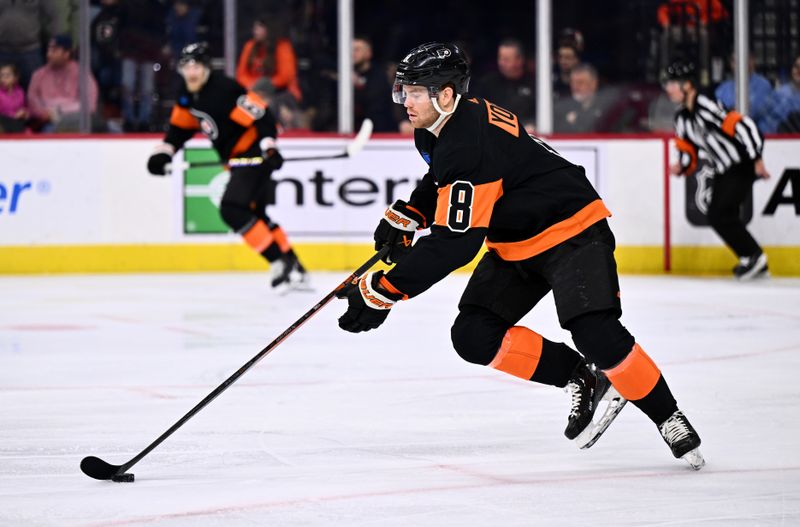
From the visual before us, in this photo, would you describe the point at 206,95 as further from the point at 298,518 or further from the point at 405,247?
the point at 298,518

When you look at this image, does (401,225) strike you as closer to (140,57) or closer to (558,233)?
(558,233)

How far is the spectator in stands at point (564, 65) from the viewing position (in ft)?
30.3

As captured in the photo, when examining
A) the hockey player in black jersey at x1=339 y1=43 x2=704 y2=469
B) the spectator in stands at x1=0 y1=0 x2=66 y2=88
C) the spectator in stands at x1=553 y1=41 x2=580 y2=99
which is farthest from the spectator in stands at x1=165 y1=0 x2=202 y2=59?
the hockey player in black jersey at x1=339 y1=43 x2=704 y2=469

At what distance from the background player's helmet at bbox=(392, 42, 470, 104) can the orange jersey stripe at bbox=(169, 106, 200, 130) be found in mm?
4631

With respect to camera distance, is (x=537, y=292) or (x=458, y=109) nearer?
(x=458, y=109)

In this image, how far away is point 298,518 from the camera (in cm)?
291

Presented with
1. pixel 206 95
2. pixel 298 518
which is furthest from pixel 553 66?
pixel 298 518

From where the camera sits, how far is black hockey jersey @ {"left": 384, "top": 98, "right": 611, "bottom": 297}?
3.20 meters

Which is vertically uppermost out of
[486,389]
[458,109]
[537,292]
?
[458,109]

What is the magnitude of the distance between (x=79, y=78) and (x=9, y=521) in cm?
656

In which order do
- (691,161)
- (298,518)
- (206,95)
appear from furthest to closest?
(691,161) < (206,95) < (298,518)

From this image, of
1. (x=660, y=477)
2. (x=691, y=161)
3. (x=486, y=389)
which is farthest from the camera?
(x=691, y=161)

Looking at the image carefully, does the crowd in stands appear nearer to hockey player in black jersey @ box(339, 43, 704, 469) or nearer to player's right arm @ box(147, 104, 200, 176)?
player's right arm @ box(147, 104, 200, 176)

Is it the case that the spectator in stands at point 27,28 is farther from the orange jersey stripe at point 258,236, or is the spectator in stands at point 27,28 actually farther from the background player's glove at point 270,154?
the orange jersey stripe at point 258,236
